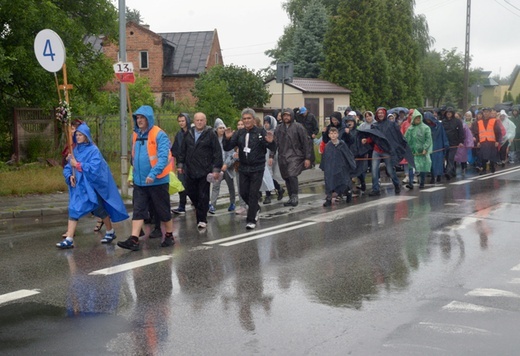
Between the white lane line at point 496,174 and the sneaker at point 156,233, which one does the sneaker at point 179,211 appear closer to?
the sneaker at point 156,233

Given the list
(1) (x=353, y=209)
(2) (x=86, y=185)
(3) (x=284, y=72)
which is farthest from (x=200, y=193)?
(3) (x=284, y=72)

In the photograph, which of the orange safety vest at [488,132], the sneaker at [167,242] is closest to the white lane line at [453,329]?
the sneaker at [167,242]

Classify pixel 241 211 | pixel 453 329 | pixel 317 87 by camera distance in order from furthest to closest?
pixel 317 87, pixel 241 211, pixel 453 329

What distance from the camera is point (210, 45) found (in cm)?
5647

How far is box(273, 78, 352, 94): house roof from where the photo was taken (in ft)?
139

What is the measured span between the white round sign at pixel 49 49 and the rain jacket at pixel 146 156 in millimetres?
3194

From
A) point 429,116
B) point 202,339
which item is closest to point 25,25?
point 429,116

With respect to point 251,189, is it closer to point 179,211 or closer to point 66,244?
point 179,211

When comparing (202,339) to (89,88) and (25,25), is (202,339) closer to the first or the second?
(25,25)

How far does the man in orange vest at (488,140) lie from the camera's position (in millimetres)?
21609

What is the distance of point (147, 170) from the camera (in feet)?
31.7

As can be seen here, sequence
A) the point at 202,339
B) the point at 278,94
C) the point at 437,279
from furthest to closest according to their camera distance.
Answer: the point at 278,94, the point at 437,279, the point at 202,339

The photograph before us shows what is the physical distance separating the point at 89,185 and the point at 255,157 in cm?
264

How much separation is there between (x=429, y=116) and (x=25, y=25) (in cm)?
949
